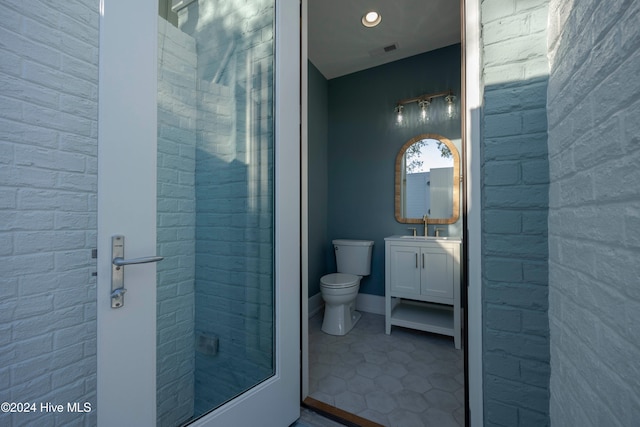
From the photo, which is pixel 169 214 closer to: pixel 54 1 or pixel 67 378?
pixel 67 378

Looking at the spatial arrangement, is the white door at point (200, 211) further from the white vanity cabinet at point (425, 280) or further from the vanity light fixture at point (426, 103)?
the vanity light fixture at point (426, 103)

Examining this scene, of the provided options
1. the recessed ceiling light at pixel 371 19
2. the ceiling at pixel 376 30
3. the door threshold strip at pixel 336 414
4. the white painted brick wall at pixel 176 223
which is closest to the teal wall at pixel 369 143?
the ceiling at pixel 376 30

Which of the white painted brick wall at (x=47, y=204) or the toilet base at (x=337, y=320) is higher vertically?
the white painted brick wall at (x=47, y=204)

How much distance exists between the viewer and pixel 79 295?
44.3 inches

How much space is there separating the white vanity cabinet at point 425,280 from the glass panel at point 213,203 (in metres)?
1.39

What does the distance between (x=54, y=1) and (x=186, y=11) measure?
541 millimetres

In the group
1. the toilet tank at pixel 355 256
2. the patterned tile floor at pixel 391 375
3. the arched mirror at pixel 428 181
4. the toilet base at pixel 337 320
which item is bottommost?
the patterned tile floor at pixel 391 375

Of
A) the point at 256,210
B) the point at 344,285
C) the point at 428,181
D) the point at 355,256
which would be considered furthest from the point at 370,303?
the point at 256,210

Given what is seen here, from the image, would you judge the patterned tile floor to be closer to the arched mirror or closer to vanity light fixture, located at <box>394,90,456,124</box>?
the arched mirror

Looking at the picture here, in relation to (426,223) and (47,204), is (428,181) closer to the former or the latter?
(426,223)

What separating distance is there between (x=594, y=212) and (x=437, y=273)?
167 cm

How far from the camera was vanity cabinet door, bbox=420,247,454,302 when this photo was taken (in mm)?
2146

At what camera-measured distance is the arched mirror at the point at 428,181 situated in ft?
8.30

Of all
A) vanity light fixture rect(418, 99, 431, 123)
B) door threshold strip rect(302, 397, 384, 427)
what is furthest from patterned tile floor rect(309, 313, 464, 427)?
vanity light fixture rect(418, 99, 431, 123)
